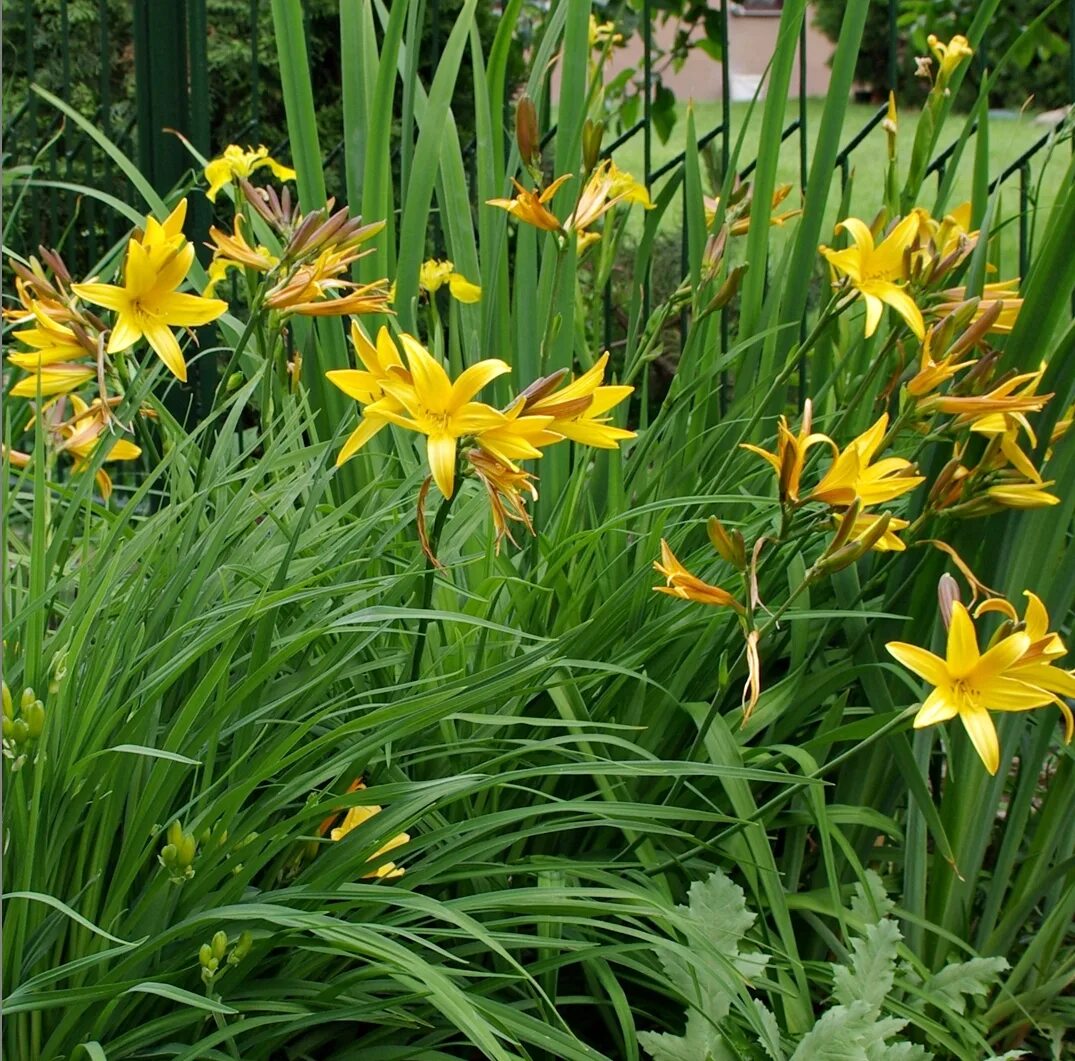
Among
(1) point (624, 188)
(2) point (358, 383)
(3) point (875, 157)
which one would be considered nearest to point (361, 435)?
(2) point (358, 383)

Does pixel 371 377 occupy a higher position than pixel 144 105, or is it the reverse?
pixel 371 377

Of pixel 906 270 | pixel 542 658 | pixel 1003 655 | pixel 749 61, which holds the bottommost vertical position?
pixel 749 61

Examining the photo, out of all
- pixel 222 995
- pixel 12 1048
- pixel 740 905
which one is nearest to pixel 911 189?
pixel 740 905

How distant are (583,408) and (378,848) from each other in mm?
406

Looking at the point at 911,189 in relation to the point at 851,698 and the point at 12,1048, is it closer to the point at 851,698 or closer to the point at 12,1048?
the point at 851,698

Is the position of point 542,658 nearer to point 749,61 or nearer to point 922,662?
point 922,662

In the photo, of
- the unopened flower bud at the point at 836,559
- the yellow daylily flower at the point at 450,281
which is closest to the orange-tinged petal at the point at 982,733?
the unopened flower bud at the point at 836,559

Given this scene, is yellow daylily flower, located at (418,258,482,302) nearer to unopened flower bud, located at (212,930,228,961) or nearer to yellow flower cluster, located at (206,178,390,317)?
yellow flower cluster, located at (206,178,390,317)

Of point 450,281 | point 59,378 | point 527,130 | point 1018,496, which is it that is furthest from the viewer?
point 450,281

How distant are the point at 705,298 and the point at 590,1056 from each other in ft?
3.16

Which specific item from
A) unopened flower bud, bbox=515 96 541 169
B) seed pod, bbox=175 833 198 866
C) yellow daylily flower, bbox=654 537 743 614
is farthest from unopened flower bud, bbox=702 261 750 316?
seed pod, bbox=175 833 198 866

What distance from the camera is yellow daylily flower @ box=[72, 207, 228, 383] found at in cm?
124

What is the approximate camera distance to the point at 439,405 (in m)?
1.08

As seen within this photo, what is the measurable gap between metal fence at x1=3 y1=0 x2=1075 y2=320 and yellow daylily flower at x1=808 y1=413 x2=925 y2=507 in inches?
28.4
